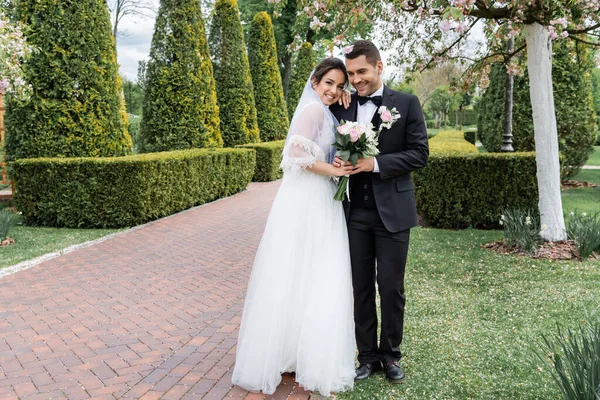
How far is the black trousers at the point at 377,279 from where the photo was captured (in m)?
3.53

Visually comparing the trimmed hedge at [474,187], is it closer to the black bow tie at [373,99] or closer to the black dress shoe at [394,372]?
the black bow tie at [373,99]

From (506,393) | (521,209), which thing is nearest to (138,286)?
(506,393)

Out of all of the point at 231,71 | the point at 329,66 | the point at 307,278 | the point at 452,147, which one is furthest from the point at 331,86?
the point at 231,71

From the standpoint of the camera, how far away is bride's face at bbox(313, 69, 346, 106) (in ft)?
11.4

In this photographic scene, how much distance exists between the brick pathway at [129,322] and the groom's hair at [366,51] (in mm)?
2226

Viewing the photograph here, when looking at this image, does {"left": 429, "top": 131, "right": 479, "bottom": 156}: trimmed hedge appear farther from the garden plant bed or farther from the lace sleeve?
the lace sleeve

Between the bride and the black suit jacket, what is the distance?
207mm

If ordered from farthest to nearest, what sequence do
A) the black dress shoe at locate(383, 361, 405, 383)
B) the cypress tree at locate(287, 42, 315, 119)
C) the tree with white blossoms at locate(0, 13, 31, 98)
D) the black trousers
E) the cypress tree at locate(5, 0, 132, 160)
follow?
the cypress tree at locate(287, 42, 315, 119), the cypress tree at locate(5, 0, 132, 160), the tree with white blossoms at locate(0, 13, 31, 98), the black dress shoe at locate(383, 361, 405, 383), the black trousers

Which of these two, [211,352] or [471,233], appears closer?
[211,352]

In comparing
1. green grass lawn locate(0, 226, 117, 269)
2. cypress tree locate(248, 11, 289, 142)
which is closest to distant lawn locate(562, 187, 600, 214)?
green grass lawn locate(0, 226, 117, 269)

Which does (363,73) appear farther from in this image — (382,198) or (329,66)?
(382,198)

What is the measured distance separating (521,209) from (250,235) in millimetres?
4499

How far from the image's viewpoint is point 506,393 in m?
3.46

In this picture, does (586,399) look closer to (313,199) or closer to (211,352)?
(313,199)
